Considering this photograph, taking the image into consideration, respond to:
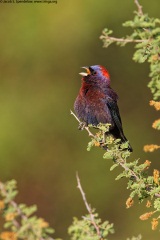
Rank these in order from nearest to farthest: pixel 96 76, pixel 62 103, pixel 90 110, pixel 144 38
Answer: pixel 144 38 → pixel 90 110 → pixel 96 76 → pixel 62 103

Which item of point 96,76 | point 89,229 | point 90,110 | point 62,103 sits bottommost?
point 89,229

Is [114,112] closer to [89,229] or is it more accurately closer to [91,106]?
[91,106]

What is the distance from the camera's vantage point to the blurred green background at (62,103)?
473 inches

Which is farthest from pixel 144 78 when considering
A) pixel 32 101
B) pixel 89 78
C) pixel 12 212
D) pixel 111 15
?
pixel 12 212

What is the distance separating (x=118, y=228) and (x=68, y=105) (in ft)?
7.59

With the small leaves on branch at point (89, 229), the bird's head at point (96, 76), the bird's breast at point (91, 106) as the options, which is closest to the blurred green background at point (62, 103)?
the bird's head at point (96, 76)

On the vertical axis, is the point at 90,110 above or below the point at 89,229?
above

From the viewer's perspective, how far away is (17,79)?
40.2 feet

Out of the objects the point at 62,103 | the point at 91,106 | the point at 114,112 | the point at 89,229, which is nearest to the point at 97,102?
the point at 91,106

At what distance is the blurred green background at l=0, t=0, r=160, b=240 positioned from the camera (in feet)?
39.4

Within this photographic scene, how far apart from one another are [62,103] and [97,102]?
19.5 feet

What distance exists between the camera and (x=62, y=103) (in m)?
12.1

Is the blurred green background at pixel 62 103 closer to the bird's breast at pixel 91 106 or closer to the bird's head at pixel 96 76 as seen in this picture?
the bird's head at pixel 96 76

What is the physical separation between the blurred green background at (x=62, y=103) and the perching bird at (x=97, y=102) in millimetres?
5415
